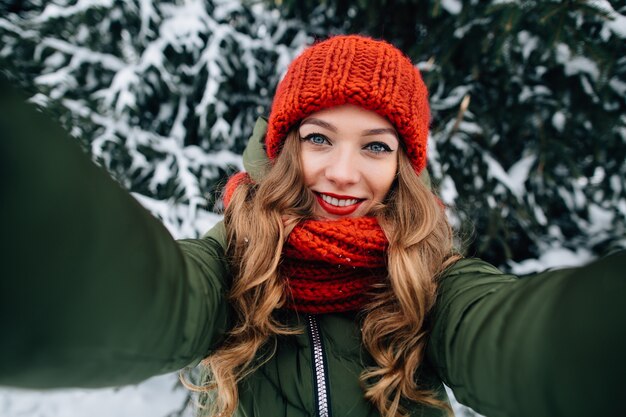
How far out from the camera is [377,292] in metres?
1.16

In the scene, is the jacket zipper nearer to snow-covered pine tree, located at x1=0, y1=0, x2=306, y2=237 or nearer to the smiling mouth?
the smiling mouth

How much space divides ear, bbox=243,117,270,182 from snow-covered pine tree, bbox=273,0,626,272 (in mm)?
1261

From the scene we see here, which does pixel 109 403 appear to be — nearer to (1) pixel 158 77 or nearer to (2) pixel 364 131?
(1) pixel 158 77

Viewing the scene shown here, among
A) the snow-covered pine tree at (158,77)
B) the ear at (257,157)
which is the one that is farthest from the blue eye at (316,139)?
the snow-covered pine tree at (158,77)

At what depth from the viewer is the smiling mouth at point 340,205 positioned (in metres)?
1.17

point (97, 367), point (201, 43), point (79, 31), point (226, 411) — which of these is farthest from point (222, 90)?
point (97, 367)

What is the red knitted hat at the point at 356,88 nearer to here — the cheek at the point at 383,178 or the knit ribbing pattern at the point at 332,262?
the cheek at the point at 383,178

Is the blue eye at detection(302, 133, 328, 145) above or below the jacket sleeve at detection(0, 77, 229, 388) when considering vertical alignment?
above

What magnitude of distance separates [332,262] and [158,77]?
2376 millimetres

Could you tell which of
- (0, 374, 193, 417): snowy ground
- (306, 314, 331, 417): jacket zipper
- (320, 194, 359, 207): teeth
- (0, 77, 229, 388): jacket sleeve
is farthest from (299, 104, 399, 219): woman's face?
(0, 374, 193, 417): snowy ground

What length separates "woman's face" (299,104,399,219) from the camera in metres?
1.14

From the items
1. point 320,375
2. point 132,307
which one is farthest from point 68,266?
point 320,375

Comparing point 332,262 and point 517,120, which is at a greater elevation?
point 517,120

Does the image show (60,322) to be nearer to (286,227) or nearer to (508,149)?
(286,227)
